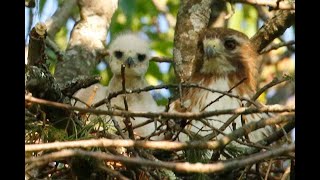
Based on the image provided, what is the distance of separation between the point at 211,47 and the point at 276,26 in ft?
1.89

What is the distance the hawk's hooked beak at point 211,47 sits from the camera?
18.7 feet

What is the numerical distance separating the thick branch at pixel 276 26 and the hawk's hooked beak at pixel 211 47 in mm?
479

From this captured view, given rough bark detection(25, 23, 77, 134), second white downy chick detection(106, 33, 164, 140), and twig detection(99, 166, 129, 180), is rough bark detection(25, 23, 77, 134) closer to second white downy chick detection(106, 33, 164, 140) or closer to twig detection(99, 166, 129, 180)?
twig detection(99, 166, 129, 180)

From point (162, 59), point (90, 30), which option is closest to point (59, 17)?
point (90, 30)

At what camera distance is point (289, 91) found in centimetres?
741

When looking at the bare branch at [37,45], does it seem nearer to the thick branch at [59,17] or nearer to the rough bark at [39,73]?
the rough bark at [39,73]

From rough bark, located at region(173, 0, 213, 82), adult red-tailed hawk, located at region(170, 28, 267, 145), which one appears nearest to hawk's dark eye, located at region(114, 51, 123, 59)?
rough bark, located at region(173, 0, 213, 82)

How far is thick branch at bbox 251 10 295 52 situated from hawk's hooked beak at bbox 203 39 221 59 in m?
0.48

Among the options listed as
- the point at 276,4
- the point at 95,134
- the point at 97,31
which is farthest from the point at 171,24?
the point at 95,134

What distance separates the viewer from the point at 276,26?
19.6 feet

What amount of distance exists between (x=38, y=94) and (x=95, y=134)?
0.45m

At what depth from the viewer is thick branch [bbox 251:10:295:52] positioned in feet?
19.4

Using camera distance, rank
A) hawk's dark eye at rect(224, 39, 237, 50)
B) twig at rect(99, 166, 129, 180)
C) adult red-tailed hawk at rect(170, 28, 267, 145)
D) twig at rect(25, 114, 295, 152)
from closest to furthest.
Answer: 1. twig at rect(25, 114, 295, 152)
2. twig at rect(99, 166, 129, 180)
3. adult red-tailed hawk at rect(170, 28, 267, 145)
4. hawk's dark eye at rect(224, 39, 237, 50)
